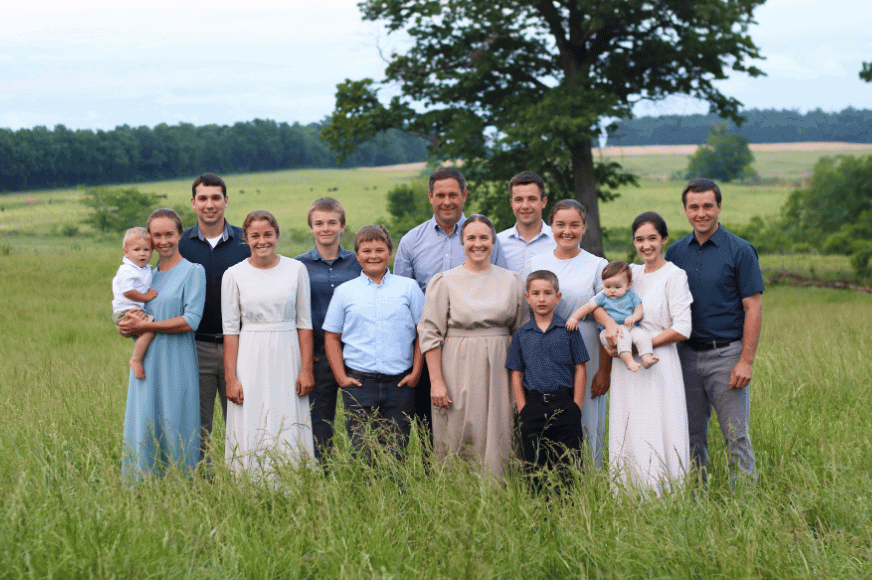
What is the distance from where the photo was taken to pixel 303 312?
488cm

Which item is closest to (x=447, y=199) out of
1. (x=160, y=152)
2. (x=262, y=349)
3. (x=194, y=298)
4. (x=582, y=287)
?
(x=582, y=287)

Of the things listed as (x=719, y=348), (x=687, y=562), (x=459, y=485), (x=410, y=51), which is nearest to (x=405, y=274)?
(x=459, y=485)

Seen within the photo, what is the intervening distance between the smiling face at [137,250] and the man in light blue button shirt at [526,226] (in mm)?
2552

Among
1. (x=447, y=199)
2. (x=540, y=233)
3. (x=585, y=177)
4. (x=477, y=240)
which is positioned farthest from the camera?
(x=585, y=177)

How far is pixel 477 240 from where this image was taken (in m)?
4.56

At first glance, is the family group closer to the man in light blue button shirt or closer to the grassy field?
the man in light blue button shirt

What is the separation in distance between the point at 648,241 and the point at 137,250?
3.46m

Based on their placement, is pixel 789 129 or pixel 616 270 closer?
pixel 616 270

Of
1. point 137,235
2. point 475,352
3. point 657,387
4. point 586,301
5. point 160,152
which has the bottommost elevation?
point 657,387

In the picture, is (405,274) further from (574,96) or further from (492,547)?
(574,96)

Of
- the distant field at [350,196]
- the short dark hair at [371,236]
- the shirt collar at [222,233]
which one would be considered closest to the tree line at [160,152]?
the distant field at [350,196]

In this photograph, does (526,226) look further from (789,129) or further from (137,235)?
(789,129)

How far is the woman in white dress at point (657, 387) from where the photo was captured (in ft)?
14.7

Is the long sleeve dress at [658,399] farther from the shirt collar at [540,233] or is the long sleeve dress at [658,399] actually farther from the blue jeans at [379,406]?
the blue jeans at [379,406]
